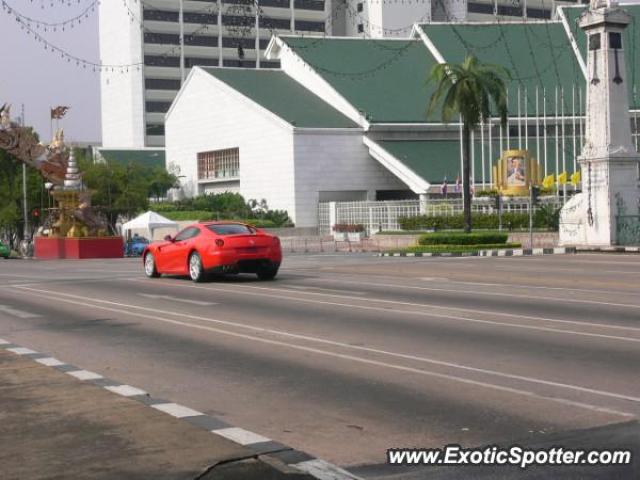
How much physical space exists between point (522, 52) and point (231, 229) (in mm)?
55121

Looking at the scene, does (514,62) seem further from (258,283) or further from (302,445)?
(302,445)

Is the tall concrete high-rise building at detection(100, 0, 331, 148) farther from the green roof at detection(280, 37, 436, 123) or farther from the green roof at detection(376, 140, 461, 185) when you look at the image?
the green roof at detection(376, 140, 461, 185)

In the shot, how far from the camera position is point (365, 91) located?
71.1 meters

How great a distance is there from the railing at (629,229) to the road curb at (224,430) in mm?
28467

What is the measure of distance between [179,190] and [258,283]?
61239 millimetres

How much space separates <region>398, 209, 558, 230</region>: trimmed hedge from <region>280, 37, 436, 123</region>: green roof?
15.5 m

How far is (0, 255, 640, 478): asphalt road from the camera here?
7832 millimetres

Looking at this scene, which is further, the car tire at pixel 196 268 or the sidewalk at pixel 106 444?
the car tire at pixel 196 268

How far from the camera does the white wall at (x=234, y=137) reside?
68.2 metres

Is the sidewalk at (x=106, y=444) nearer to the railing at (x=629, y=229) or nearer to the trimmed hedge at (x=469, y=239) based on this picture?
the railing at (x=629, y=229)

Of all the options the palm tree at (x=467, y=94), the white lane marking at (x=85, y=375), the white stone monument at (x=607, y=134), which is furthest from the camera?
the palm tree at (x=467, y=94)

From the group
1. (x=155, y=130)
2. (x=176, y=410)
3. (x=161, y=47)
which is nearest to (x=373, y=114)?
(x=161, y=47)

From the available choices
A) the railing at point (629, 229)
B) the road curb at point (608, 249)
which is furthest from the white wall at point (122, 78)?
the railing at point (629, 229)

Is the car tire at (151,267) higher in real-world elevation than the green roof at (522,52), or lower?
lower
